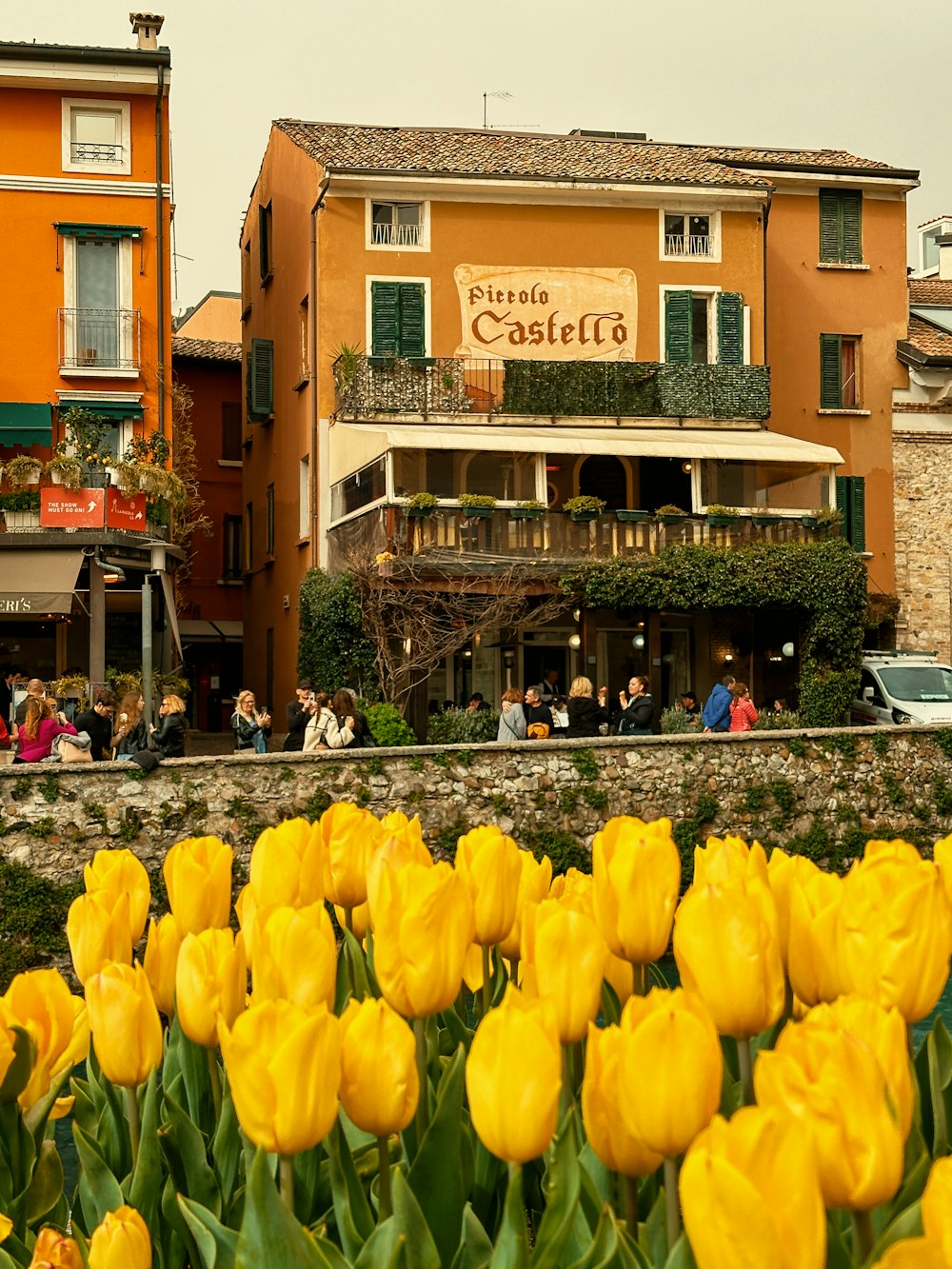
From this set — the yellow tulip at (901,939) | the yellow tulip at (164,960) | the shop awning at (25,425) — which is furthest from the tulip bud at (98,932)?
the shop awning at (25,425)

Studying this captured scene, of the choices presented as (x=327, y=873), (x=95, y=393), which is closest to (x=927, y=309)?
(x=95, y=393)

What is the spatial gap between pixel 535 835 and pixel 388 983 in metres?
15.4

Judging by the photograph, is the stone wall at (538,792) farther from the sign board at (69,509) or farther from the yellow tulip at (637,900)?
the yellow tulip at (637,900)

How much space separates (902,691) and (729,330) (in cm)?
779

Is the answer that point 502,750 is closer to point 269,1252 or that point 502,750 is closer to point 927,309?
point 269,1252

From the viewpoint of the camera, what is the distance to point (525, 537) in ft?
87.9

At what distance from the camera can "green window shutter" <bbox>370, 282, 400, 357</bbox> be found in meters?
29.4

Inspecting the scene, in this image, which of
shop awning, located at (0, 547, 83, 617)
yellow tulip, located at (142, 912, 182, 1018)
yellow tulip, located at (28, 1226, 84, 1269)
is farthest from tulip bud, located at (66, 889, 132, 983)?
shop awning, located at (0, 547, 83, 617)

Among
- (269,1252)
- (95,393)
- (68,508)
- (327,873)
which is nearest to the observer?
(269,1252)

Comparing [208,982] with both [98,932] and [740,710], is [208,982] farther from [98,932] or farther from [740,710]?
[740,710]

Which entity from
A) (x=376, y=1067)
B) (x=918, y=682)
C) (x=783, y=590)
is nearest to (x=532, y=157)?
(x=783, y=590)

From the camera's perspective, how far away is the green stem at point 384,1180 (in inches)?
89.7

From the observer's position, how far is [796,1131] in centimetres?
161

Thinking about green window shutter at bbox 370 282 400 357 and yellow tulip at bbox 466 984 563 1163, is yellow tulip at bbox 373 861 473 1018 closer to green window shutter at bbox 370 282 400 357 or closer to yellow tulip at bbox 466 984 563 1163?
yellow tulip at bbox 466 984 563 1163
